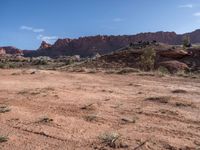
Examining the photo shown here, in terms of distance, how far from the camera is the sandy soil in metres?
6.24

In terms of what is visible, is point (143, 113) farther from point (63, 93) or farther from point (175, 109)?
point (63, 93)

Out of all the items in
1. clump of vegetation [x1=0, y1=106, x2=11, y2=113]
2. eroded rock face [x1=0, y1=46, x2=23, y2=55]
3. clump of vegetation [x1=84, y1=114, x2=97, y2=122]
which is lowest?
eroded rock face [x1=0, y1=46, x2=23, y2=55]

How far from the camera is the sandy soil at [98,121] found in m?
6.24

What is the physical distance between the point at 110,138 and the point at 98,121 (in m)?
1.63

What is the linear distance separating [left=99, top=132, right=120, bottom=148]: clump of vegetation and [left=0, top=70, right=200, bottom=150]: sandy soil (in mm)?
19

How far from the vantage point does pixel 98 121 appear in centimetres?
786

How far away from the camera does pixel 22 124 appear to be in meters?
7.65

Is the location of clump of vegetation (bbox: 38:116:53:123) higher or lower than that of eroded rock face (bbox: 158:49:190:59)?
higher

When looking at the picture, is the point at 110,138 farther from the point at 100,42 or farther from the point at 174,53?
the point at 100,42

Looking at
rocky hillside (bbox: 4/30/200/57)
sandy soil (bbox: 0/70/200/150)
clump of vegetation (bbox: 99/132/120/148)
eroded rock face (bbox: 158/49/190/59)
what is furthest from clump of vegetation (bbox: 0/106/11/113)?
rocky hillside (bbox: 4/30/200/57)

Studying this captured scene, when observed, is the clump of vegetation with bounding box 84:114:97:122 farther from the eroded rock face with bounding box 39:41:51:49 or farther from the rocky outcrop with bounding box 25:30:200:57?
the eroded rock face with bounding box 39:41:51:49

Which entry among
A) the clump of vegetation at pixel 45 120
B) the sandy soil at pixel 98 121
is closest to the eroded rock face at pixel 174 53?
the sandy soil at pixel 98 121

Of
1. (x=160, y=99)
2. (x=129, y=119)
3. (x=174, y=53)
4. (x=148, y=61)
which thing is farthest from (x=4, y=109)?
(x=174, y=53)

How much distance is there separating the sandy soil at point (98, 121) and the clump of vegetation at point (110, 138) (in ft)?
0.06
